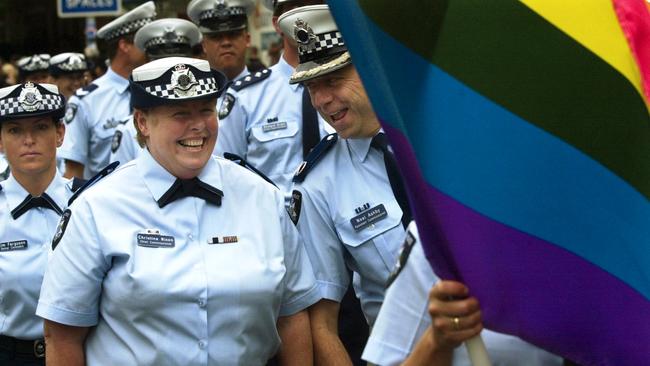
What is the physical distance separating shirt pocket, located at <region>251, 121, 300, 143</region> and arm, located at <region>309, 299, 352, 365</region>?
2.04 metres

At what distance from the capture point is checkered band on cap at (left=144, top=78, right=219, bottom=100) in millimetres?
4887

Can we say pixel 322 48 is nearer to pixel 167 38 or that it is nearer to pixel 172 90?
pixel 172 90

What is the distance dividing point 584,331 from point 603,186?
0.33 meters

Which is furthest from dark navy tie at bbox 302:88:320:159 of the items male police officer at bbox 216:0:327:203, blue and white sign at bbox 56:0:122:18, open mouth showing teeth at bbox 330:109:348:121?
blue and white sign at bbox 56:0:122:18

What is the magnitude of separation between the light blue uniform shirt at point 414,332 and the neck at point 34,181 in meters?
3.76

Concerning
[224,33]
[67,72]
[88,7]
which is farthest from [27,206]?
[88,7]

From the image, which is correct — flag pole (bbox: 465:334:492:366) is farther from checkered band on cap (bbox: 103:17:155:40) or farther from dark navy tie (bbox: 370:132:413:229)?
checkered band on cap (bbox: 103:17:155:40)

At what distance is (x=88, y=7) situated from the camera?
14.6m

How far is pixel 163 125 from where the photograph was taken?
4934 mm

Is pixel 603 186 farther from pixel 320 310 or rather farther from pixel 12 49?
pixel 12 49

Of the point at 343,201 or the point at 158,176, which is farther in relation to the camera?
the point at 343,201

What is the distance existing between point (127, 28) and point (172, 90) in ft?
17.2

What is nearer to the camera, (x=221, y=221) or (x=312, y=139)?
(x=221, y=221)

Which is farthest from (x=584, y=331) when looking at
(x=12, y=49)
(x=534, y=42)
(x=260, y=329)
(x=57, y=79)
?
(x=12, y=49)
